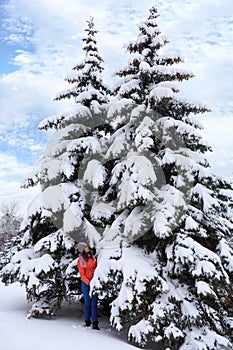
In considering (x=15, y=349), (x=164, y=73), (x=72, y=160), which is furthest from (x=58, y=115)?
(x=15, y=349)

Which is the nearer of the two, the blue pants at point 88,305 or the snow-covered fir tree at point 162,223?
the snow-covered fir tree at point 162,223

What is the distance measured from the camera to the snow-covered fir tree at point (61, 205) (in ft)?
25.3

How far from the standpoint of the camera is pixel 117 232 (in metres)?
7.57

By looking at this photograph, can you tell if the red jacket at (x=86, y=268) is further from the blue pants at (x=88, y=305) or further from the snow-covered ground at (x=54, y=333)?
the snow-covered ground at (x=54, y=333)

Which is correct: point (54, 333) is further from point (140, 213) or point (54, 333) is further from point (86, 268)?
point (140, 213)

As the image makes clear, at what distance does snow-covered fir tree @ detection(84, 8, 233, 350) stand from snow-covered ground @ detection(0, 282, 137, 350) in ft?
1.61

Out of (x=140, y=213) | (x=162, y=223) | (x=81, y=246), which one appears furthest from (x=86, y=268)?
(x=162, y=223)

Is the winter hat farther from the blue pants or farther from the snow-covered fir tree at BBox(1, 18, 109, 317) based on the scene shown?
the blue pants

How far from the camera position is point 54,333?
21.0 ft

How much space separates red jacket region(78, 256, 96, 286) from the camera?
7254 millimetres

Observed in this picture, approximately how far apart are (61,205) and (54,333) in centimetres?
254

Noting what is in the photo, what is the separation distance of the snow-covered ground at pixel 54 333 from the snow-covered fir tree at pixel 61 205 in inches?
16.3

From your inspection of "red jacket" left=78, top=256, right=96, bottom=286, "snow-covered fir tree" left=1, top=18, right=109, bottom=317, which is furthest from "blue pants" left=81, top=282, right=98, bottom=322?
"snow-covered fir tree" left=1, top=18, right=109, bottom=317

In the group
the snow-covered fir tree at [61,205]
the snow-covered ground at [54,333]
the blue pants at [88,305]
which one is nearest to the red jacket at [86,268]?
the blue pants at [88,305]
